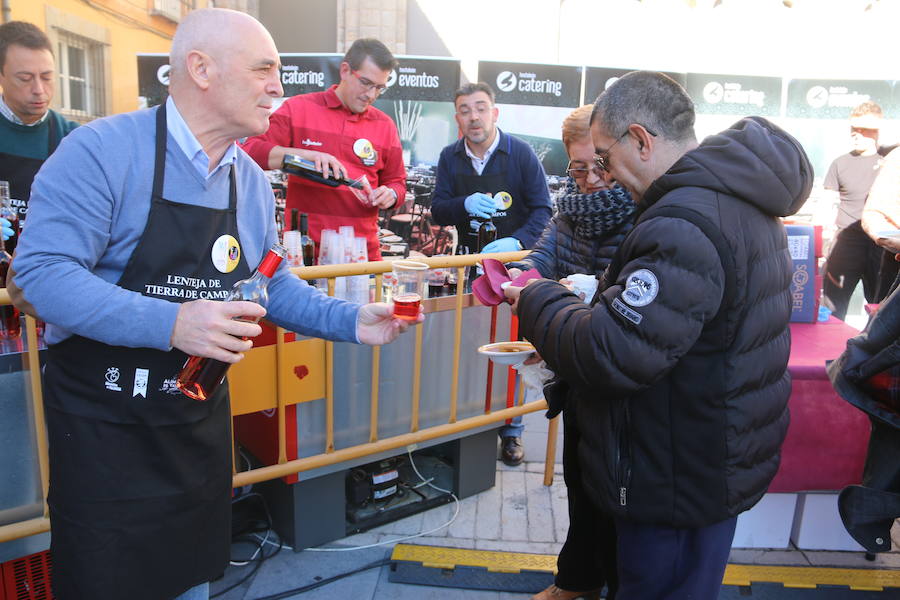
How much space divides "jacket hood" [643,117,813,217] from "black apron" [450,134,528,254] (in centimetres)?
273

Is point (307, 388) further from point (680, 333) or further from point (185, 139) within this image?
point (680, 333)

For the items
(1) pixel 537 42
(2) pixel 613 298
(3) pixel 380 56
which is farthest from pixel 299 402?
(1) pixel 537 42

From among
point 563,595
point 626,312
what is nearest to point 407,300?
point 626,312

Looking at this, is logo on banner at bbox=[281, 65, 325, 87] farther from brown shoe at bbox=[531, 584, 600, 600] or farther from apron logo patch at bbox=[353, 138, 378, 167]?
Result: brown shoe at bbox=[531, 584, 600, 600]

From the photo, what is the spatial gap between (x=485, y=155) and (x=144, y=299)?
3457 millimetres

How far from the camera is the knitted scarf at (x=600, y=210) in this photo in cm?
260

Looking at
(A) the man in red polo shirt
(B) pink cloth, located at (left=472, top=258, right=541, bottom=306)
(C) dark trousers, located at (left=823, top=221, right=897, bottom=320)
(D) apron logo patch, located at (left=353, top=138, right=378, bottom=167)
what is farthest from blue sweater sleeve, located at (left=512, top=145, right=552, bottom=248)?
(C) dark trousers, located at (left=823, top=221, right=897, bottom=320)

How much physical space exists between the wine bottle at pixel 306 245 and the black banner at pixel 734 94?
725cm

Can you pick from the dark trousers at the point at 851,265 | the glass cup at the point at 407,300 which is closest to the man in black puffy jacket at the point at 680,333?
the glass cup at the point at 407,300

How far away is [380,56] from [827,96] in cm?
778

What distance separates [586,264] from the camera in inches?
113

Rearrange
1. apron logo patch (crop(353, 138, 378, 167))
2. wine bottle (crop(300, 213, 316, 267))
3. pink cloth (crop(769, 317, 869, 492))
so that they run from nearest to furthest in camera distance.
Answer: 1. pink cloth (crop(769, 317, 869, 492))
2. wine bottle (crop(300, 213, 316, 267))
3. apron logo patch (crop(353, 138, 378, 167))

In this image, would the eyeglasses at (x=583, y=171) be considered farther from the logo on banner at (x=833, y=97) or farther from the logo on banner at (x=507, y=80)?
the logo on banner at (x=833, y=97)

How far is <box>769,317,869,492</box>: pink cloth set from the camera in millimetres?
3051
